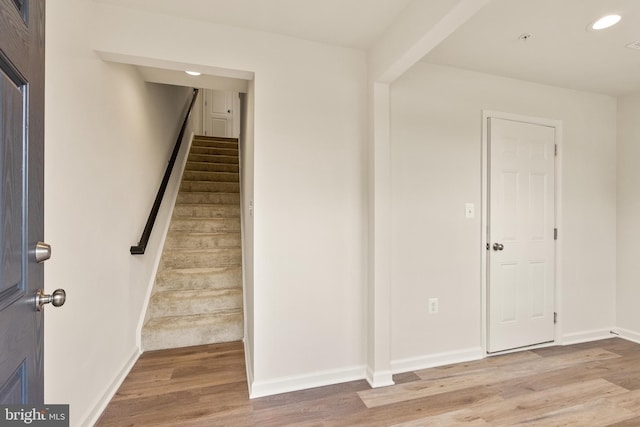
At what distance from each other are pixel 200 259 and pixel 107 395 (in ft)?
5.19

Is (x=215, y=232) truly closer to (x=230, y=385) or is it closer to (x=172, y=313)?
(x=172, y=313)

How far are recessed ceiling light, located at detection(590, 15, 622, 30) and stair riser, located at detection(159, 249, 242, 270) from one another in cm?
343

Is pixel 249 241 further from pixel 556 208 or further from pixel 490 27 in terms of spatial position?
pixel 556 208

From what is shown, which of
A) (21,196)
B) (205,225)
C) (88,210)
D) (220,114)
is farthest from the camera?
(220,114)

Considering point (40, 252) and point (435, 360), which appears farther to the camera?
point (435, 360)

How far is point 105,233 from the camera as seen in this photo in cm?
192

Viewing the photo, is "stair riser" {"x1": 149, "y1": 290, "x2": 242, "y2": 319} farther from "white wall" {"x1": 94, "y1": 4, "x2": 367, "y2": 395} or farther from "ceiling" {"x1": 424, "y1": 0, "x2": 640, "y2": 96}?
"ceiling" {"x1": 424, "y1": 0, "x2": 640, "y2": 96}

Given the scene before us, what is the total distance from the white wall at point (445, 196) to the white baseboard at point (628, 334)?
0.54 metres

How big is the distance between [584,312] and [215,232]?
3.96 m

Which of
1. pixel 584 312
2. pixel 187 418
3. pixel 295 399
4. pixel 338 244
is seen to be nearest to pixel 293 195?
pixel 338 244

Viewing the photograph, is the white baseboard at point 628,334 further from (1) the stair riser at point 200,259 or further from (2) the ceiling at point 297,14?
(1) the stair riser at point 200,259

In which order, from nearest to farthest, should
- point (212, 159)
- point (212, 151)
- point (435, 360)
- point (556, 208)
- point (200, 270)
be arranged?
point (435, 360) → point (556, 208) → point (200, 270) → point (212, 159) → point (212, 151)

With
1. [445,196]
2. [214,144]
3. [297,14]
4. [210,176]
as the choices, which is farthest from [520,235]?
[214,144]

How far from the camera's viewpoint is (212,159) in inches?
198
